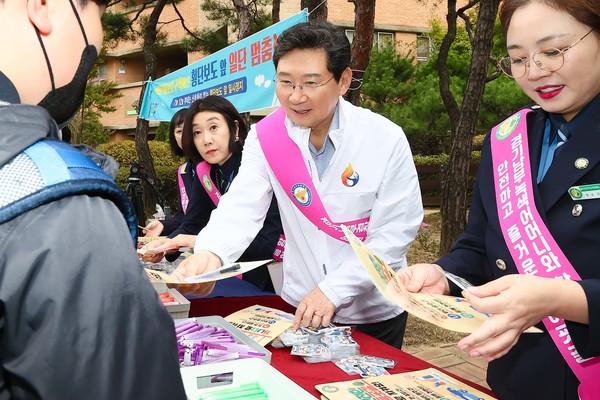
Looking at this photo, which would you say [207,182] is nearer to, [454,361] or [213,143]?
[213,143]

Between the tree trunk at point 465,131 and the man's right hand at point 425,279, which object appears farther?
the tree trunk at point 465,131

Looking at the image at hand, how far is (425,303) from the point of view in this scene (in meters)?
1.09

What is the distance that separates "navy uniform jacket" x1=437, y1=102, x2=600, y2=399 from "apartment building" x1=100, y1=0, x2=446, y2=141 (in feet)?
52.2

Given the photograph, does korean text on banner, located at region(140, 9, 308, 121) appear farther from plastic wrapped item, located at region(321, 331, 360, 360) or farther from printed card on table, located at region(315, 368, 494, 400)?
printed card on table, located at region(315, 368, 494, 400)

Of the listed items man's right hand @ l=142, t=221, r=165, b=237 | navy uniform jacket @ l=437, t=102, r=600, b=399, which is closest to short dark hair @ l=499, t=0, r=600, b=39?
navy uniform jacket @ l=437, t=102, r=600, b=399

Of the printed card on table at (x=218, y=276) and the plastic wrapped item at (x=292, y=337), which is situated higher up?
the printed card on table at (x=218, y=276)

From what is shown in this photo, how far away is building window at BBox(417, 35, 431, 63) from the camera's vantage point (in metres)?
17.6

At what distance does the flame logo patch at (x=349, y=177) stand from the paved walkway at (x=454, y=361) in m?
1.98

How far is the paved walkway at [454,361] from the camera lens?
3420 millimetres

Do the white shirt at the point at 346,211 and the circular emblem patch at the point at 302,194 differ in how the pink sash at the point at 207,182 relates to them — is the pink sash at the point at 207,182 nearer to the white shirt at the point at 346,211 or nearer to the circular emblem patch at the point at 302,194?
the white shirt at the point at 346,211

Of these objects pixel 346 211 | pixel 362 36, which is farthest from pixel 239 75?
pixel 346 211

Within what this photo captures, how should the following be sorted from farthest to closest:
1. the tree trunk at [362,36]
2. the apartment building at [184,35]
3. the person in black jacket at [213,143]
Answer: the apartment building at [184,35] → the tree trunk at [362,36] → the person in black jacket at [213,143]

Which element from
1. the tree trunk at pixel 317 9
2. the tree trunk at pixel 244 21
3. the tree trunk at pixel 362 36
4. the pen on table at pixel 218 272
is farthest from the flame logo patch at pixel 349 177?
the tree trunk at pixel 244 21

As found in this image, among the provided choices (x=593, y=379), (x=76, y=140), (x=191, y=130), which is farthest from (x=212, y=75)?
(x=76, y=140)
